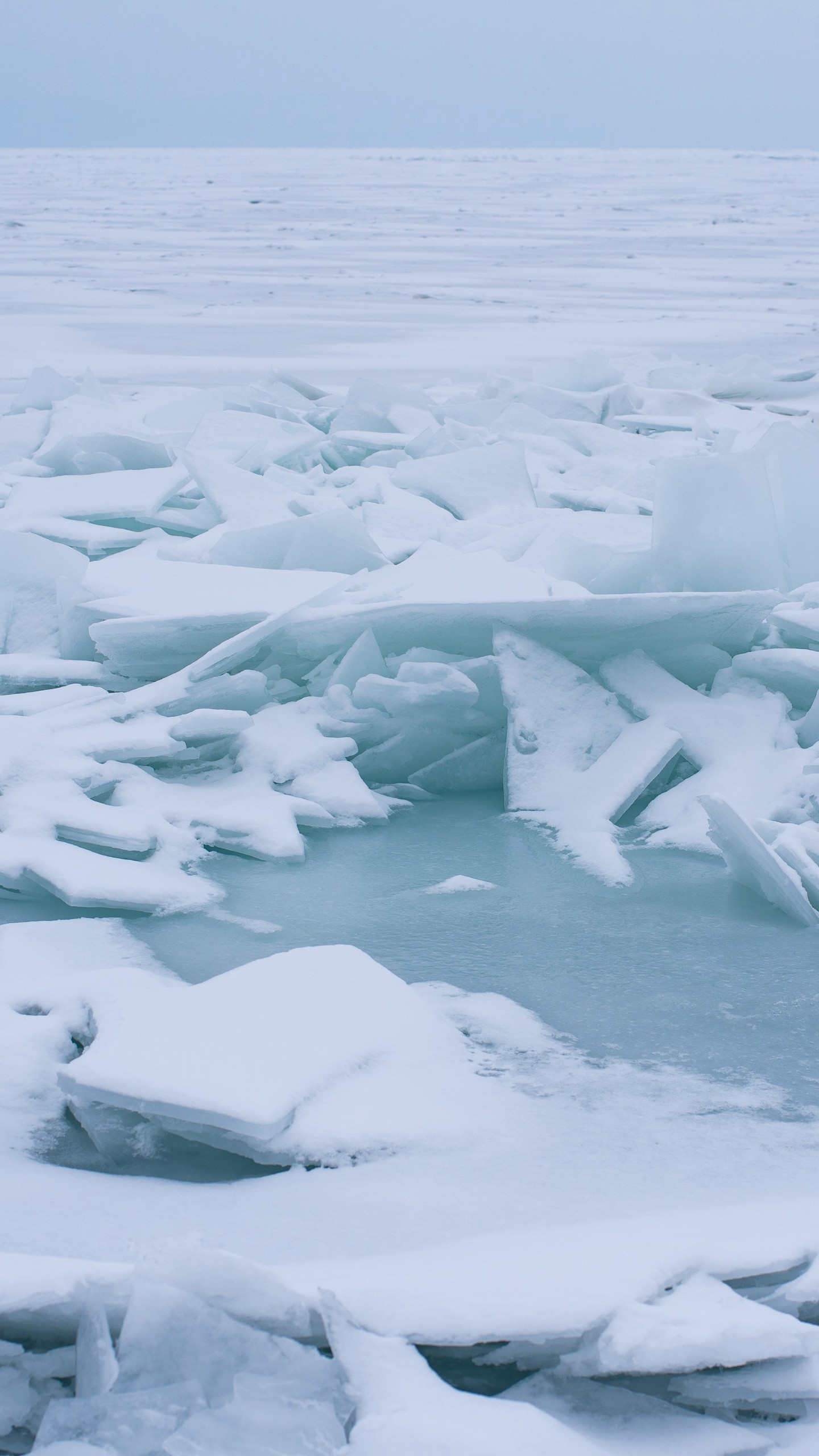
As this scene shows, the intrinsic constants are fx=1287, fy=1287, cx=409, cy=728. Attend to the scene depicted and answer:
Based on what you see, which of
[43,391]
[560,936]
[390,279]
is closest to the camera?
[560,936]

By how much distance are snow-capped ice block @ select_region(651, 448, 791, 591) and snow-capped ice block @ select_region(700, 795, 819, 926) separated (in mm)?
899

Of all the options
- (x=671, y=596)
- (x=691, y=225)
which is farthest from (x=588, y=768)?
(x=691, y=225)

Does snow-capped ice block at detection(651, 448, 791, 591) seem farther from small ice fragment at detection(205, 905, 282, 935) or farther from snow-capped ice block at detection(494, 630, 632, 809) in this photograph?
small ice fragment at detection(205, 905, 282, 935)

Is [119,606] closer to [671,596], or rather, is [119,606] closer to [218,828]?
[218,828]

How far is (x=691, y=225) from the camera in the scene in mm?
19828

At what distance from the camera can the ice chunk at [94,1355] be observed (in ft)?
2.90

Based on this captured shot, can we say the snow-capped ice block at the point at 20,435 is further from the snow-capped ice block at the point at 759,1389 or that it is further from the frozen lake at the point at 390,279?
the snow-capped ice block at the point at 759,1389

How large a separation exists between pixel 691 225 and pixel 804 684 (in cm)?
1931

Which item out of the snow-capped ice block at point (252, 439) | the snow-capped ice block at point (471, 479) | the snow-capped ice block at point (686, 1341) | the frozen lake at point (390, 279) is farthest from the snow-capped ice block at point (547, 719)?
the frozen lake at point (390, 279)

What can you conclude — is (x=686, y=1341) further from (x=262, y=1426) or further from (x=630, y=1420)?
(x=262, y=1426)

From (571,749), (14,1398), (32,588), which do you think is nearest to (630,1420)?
(14,1398)

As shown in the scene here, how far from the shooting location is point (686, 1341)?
0.90 m

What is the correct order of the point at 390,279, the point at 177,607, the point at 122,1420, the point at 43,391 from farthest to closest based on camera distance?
Answer: the point at 390,279 → the point at 43,391 → the point at 177,607 → the point at 122,1420

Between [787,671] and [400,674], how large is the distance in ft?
2.44
